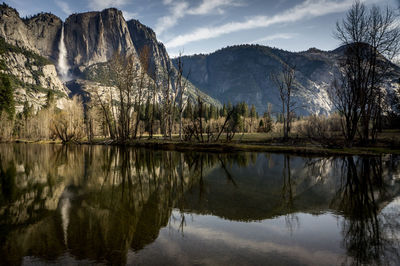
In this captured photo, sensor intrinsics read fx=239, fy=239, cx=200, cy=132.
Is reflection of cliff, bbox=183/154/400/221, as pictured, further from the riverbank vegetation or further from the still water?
the riverbank vegetation

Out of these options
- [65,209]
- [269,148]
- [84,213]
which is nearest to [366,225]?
[84,213]

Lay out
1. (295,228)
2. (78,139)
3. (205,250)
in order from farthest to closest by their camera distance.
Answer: (78,139), (295,228), (205,250)

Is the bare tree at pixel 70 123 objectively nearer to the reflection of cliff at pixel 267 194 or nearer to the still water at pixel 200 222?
the still water at pixel 200 222

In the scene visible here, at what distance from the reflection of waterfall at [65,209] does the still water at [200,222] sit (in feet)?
0.14

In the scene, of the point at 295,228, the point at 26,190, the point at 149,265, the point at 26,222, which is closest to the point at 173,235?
the point at 149,265

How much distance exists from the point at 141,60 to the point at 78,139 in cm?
2968

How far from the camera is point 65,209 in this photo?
8.48 meters

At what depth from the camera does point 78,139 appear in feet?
203

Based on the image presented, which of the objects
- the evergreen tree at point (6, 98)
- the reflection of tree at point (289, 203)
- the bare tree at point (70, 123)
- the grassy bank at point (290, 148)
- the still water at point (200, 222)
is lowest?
the reflection of tree at point (289, 203)

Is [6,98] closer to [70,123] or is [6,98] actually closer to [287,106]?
[70,123]

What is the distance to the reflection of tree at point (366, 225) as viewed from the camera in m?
5.28

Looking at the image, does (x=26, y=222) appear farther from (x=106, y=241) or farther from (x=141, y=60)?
(x=141, y=60)

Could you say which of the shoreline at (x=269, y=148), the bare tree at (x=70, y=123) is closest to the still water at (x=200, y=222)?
the shoreline at (x=269, y=148)

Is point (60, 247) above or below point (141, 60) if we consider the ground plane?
below
